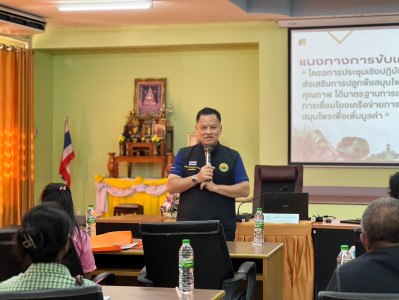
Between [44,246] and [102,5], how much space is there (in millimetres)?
5905

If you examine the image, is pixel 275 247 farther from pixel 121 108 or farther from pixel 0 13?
pixel 121 108

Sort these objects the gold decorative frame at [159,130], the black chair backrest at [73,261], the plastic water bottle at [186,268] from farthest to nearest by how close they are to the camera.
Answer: the gold decorative frame at [159,130], the black chair backrest at [73,261], the plastic water bottle at [186,268]

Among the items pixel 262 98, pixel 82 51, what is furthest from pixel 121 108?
pixel 262 98

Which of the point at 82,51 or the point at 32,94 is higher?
the point at 82,51

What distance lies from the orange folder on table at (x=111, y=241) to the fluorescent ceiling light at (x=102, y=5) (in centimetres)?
389

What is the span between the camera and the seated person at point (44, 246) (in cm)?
238

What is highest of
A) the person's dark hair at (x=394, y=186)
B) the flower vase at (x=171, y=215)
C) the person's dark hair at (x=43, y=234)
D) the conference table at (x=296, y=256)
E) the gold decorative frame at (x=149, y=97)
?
the gold decorative frame at (x=149, y=97)

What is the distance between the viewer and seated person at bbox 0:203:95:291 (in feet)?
7.82

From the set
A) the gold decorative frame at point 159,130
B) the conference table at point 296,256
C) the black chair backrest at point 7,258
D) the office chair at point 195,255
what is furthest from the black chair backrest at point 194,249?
the gold decorative frame at point 159,130

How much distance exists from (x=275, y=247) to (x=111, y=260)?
109 cm

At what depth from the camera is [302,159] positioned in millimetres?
9039

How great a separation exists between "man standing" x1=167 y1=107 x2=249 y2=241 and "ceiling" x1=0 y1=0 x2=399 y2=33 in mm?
3602

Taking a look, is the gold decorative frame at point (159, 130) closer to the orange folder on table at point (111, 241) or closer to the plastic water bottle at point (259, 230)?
the plastic water bottle at point (259, 230)

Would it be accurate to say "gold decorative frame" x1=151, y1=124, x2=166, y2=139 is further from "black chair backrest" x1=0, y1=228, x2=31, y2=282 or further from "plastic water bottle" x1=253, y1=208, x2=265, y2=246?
"black chair backrest" x1=0, y1=228, x2=31, y2=282
